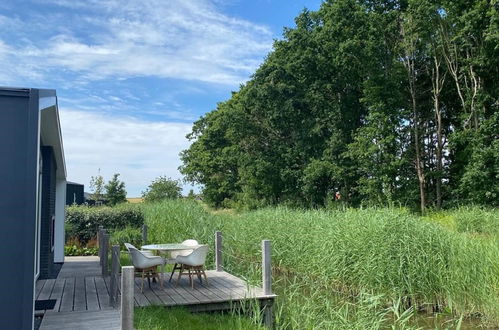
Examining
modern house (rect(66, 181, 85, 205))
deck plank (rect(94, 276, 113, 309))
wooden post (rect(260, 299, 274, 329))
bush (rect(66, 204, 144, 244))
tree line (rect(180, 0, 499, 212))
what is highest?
tree line (rect(180, 0, 499, 212))

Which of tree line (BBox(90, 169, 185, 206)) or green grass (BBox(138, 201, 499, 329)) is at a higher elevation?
tree line (BBox(90, 169, 185, 206))

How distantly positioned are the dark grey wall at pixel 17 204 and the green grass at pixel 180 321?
1533 mm

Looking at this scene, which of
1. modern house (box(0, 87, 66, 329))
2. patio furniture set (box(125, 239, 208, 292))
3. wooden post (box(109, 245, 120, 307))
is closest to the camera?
modern house (box(0, 87, 66, 329))

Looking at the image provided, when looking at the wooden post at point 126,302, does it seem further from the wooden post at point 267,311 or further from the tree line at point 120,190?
the tree line at point 120,190

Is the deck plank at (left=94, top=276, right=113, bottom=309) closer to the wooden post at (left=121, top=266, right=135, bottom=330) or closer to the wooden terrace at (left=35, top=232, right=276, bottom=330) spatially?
the wooden terrace at (left=35, top=232, right=276, bottom=330)

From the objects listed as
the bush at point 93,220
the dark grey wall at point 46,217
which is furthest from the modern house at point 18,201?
the bush at point 93,220

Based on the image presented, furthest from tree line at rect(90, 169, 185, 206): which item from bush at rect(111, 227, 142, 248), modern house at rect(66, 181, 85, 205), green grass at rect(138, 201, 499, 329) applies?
green grass at rect(138, 201, 499, 329)

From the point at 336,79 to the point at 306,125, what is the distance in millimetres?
3417

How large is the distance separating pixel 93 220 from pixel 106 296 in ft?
29.6

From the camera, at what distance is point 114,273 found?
659cm

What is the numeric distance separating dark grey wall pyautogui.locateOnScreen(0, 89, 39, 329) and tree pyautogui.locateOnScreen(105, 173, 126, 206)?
114 ft

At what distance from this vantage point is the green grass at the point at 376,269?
692 cm

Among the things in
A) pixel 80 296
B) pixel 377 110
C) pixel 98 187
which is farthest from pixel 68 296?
pixel 98 187

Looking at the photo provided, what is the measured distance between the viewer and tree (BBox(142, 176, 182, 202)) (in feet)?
139
